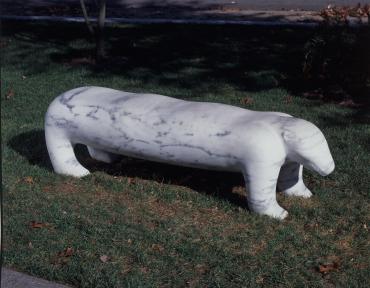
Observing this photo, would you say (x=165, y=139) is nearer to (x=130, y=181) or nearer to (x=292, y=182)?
(x=130, y=181)

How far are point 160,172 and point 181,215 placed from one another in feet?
3.28

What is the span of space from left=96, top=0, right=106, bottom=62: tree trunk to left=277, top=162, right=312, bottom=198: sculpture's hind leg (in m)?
5.19

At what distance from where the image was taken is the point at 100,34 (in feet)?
33.2

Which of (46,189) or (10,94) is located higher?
(46,189)

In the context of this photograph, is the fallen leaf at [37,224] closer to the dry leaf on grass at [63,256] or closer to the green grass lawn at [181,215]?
the green grass lawn at [181,215]

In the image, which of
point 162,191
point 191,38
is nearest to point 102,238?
point 162,191

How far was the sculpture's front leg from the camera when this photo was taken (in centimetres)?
498

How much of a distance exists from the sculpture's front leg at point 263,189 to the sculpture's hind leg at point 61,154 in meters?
1.63

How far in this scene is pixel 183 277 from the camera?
429 cm

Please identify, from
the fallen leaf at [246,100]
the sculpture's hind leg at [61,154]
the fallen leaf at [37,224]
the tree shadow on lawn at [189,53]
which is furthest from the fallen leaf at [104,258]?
the tree shadow on lawn at [189,53]

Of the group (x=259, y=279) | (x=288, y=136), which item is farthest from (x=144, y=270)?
(x=288, y=136)

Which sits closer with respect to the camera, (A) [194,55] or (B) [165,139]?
(B) [165,139]

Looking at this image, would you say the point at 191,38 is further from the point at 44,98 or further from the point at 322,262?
the point at 322,262

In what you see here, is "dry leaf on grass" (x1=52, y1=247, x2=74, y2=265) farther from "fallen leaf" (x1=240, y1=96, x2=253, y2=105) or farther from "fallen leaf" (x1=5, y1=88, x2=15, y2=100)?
"fallen leaf" (x1=5, y1=88, x2=15, y2=100)
